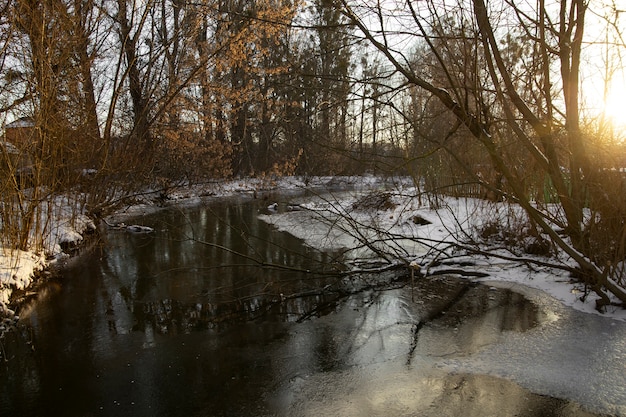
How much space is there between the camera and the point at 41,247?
852cm

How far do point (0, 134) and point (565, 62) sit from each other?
26.9ft

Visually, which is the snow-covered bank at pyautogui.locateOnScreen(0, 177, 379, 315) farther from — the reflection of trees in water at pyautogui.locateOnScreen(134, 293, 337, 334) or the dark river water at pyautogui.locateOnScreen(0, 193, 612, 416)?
the reflection of trees in water at pyautogui.locateOnScreen(134, 293, 337, 334)

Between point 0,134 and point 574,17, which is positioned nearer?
point 574,17

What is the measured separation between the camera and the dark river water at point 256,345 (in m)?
3.82

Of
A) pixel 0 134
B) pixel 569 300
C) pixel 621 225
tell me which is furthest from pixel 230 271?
pixel 621 225

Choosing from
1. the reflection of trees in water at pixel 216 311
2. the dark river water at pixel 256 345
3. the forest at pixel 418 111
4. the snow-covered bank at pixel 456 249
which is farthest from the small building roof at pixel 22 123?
the snow-covered bank at pixel 456 249

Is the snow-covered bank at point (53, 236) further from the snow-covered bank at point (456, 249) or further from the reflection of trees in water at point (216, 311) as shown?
the reflection of trees in water at point (216, 311)

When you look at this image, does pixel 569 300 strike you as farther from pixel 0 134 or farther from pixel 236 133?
pixel 236 133

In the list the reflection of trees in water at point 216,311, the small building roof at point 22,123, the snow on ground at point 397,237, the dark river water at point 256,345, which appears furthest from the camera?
the small building roof at point 22,123

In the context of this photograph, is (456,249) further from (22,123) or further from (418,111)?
(22,123)

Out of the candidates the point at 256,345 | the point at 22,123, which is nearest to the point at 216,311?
the point at 256,345

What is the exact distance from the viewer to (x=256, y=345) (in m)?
4.97

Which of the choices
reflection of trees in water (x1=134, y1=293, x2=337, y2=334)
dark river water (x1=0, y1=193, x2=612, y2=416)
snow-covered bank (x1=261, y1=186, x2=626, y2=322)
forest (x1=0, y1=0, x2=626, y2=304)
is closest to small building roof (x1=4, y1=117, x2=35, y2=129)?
forest (x1=0, y1=0, x2=626, y2=304)

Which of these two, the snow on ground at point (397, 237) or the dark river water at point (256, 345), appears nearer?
the dark river water at point (256, 345)
